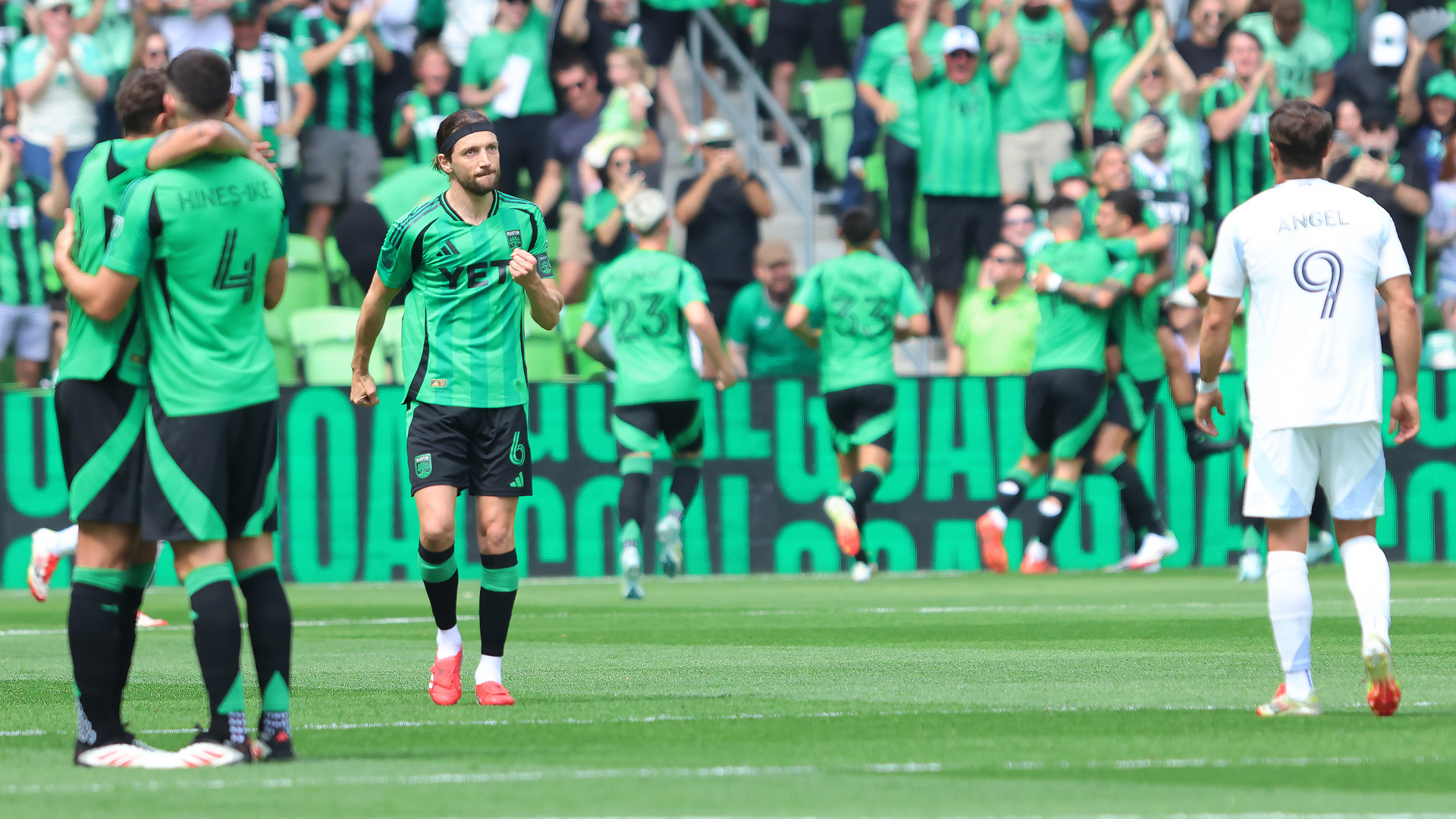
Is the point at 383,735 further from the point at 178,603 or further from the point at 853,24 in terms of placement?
the point at 853,24

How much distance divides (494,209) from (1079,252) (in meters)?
8.27

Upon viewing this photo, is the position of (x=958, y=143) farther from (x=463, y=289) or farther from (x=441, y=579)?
(x=441, y=579)

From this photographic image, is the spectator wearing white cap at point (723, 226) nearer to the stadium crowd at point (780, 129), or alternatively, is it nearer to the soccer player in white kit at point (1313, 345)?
the stadium crowd at point (780, 129)

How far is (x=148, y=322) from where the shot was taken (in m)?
6.18

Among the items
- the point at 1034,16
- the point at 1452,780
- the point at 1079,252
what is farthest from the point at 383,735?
the point at 1034,16

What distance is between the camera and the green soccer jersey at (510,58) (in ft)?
61.0

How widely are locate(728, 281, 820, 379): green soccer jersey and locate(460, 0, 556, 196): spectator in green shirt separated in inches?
90.5

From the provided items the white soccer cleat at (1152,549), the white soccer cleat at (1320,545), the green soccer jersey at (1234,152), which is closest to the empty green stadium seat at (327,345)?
the white soccer cleat at (1152,549)

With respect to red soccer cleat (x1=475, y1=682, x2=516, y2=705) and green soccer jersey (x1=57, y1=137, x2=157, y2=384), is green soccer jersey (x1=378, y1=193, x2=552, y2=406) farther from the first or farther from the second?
green soccer jersey (x1=57, y1=137, x2=157, y2=384)

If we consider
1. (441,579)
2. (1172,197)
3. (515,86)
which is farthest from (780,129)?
(441,579)

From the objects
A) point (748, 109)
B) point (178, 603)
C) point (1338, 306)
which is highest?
point (748, 109)

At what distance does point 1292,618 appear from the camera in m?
7.18

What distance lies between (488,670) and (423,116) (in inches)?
427

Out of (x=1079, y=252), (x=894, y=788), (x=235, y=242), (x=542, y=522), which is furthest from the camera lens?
(x=542, y=522)
